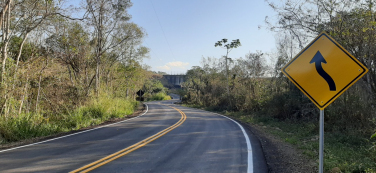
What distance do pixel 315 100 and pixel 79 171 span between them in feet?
15.4

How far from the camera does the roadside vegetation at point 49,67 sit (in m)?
10.0

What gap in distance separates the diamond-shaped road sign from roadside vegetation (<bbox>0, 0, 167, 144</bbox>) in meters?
9.47

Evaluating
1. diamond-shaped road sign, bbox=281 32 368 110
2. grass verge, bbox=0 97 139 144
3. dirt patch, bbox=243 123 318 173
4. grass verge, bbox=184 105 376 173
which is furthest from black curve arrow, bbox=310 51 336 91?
grass verge, bbox=0 97 139 144

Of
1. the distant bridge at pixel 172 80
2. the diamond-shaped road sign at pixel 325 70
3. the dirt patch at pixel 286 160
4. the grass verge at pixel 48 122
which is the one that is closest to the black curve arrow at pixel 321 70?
the diamond-shaped road sign at pixel 325 70

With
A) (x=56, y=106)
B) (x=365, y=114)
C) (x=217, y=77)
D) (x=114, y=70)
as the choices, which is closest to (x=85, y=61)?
(x=56, y=106)

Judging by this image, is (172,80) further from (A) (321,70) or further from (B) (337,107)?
(A) (321,70)

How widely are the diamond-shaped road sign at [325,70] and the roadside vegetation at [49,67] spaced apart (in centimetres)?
947

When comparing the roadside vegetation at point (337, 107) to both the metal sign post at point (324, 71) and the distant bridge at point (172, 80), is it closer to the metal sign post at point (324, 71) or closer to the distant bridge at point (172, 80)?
the metal sign post at point (324, 71)

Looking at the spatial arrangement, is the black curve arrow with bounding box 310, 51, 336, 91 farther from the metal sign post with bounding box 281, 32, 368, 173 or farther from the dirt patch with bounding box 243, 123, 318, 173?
the dirt patch with bounding box 243, 123, 318, 173

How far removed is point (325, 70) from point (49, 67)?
1456 centimetres

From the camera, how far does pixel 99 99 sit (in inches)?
671

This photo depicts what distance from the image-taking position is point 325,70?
3.69 m

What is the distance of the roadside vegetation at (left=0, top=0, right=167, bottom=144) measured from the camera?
10.0 meters

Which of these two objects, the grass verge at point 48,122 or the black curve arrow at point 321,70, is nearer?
the black curve arrow at point 321,70
